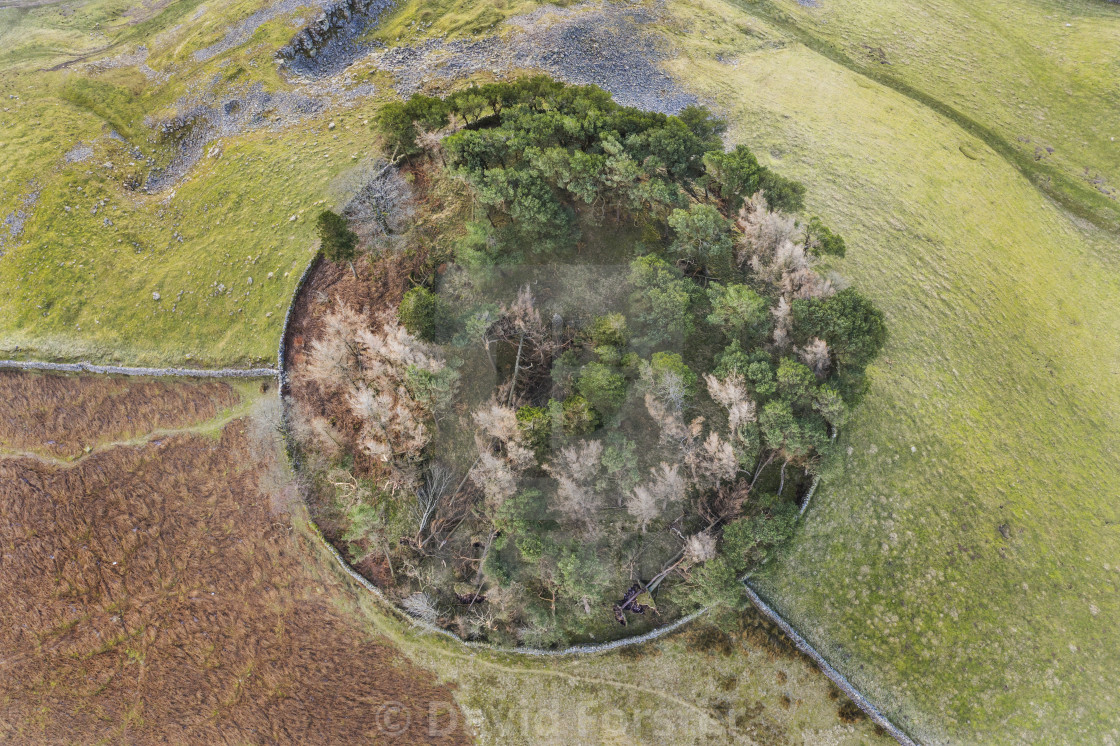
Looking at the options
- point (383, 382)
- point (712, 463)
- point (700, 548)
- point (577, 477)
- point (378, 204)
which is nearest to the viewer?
point (700, 548)

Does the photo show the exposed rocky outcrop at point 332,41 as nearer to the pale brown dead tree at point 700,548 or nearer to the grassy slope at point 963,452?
the grassy slope at point 963,452

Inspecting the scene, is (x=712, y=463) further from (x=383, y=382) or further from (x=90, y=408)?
(x=90, y=408)

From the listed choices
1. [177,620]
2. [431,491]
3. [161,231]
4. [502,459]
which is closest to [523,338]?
[502,459]

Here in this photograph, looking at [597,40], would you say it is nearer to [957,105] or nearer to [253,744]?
[957,105]

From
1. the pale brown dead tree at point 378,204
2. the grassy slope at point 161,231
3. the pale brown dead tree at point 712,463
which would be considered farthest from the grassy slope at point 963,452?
the grassy slope at point 161,231

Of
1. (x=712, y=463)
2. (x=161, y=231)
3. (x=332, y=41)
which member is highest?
(x=332, y=41)

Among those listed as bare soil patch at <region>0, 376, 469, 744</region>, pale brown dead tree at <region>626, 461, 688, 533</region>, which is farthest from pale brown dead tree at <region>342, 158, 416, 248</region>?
pale brown dead tree at <region>626, 461, 688, 533</region>
